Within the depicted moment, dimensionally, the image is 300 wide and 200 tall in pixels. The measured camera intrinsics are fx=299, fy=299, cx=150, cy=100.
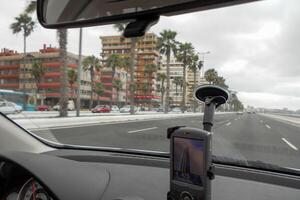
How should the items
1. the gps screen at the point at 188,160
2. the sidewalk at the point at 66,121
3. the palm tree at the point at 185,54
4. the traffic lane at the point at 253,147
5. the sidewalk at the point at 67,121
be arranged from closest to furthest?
the gps screen at the point at 188,160, the traffic lane at the point at 253,147, the palm tree at the point at 185,54, the sidewalk at the point at 67,121, the sidewalk at the point at 66,121

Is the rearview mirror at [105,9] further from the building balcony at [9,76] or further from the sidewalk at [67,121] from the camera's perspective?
the building balcony at [9,76]

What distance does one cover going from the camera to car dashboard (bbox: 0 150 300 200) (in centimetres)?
227

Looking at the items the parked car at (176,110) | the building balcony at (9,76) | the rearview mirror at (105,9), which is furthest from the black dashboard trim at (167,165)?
the building balcony at (9,76)

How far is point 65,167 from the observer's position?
2488 millimetres

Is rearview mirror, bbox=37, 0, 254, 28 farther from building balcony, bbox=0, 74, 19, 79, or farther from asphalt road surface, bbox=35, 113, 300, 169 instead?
building balcony, bbox=0, 74, 19, 79

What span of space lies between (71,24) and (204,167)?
63.1 inches

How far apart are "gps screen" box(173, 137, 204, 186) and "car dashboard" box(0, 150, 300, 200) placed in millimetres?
602

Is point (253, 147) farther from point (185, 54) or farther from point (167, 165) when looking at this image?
point (167, 165)

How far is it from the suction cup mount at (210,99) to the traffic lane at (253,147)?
107 centimetres

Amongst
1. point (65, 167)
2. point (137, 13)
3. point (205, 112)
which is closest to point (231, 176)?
point (205, 112)

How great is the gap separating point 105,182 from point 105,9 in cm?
142

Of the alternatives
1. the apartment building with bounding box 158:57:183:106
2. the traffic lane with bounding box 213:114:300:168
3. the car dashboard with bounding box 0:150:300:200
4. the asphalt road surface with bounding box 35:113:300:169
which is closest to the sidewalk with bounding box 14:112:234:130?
the asphalt road surface with bounding box 35:113:300:169

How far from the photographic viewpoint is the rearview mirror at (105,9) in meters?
1.83

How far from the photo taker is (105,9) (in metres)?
2.12
